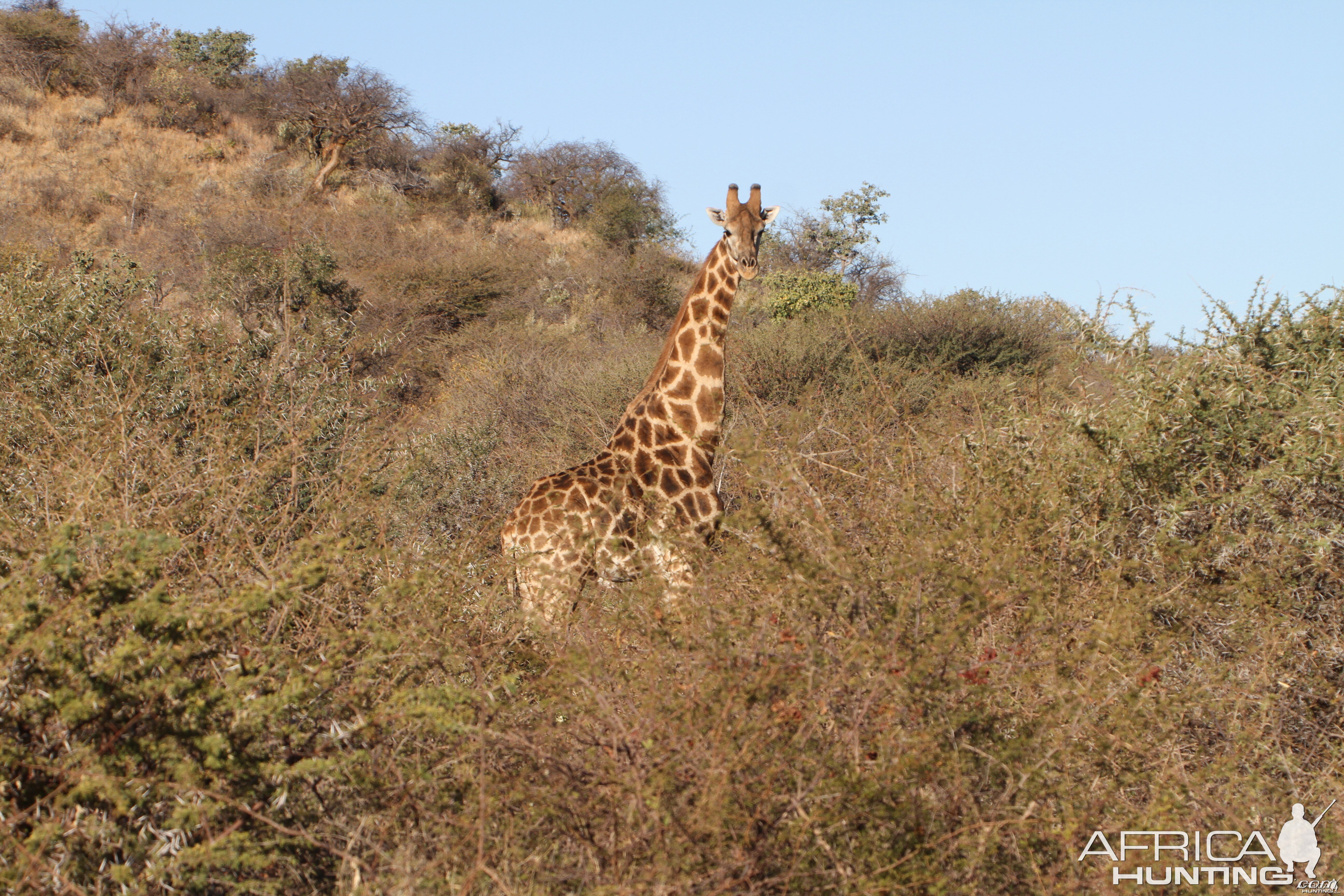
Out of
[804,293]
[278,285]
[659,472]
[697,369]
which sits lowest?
[659,472]

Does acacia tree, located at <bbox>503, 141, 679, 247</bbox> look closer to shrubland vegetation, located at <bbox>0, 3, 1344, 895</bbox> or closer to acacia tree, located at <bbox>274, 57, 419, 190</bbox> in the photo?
acacia tree, located at <bbox>274, 57, 419, 190</bbox>

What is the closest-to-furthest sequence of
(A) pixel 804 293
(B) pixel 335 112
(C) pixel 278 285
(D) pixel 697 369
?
(D) pixel 697 369, (C) pixel 278 285, (A) pixel 804 293, (B) pixel 335 112

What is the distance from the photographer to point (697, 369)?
5.79m

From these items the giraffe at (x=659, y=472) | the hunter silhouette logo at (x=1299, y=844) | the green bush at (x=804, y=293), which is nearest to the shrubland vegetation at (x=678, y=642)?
the hunter silhouette logo at (x=1299, y=844)

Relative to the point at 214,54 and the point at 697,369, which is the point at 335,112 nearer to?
the point at 214,54

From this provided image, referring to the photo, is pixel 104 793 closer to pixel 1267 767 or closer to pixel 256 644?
pixel 256 644

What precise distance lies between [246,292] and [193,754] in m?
12.7

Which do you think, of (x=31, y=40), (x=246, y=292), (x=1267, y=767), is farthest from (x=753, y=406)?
(x=31, y=40)

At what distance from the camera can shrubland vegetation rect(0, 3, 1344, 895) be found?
8.13 ft

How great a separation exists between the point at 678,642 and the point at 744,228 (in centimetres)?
326

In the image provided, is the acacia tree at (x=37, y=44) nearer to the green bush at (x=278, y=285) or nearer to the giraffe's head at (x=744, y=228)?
the green bush at (x=278, y=285)

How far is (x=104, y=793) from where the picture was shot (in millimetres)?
2326

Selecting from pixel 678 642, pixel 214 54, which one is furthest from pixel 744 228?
pixel 214 54

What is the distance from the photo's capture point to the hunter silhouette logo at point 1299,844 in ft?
9.36
